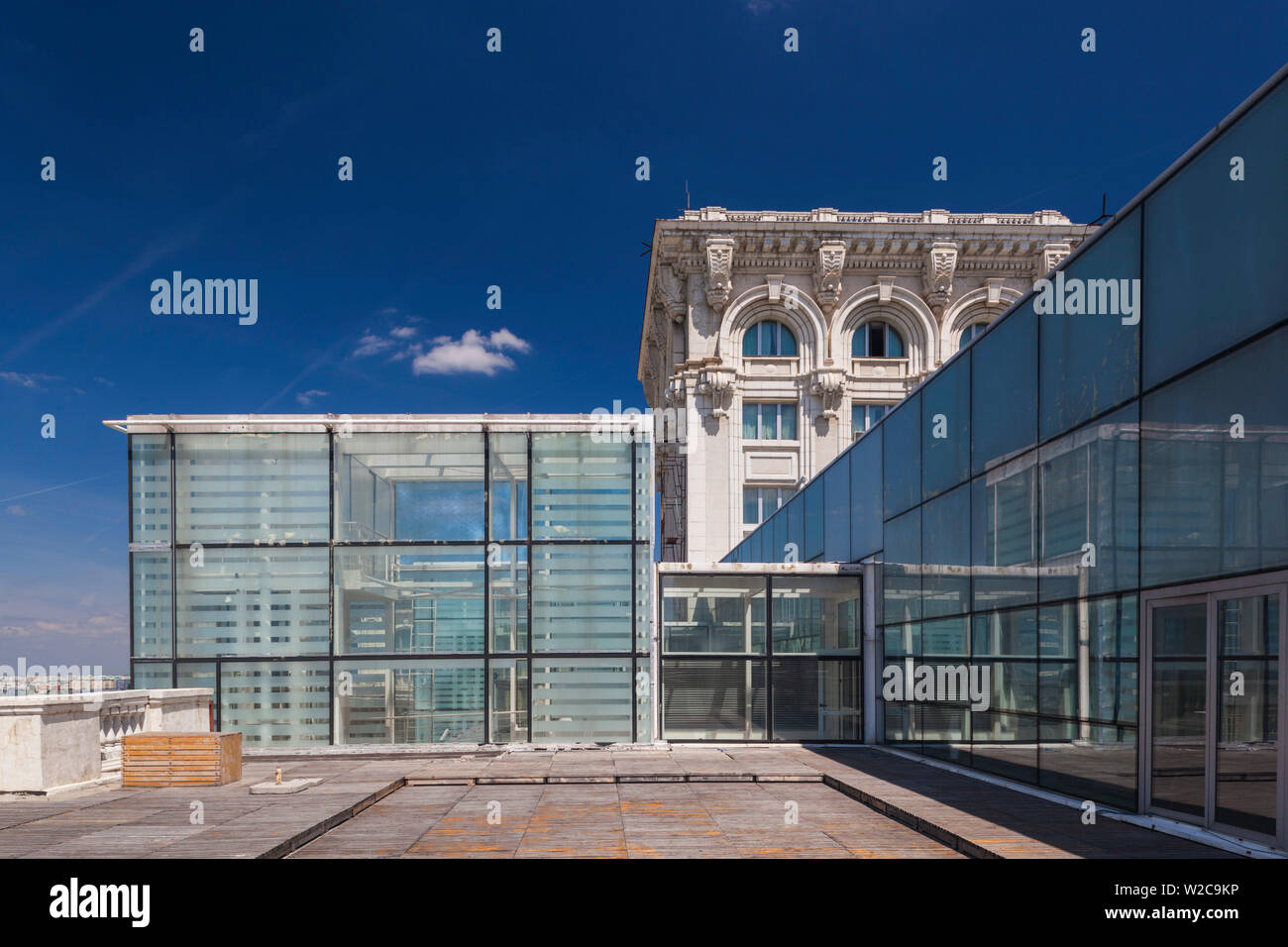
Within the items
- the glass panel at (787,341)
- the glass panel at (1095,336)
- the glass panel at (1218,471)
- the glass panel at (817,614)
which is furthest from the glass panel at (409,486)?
the glass panel at (787,341)

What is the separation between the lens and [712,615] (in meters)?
22.1

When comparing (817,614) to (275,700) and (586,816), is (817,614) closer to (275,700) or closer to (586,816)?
(586,816)

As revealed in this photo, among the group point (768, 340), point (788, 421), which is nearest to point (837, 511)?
point (788, 421)

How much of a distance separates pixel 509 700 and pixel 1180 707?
1361 cm

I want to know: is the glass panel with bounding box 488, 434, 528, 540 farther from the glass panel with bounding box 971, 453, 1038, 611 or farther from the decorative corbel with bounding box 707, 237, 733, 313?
the decorative corbel with bounding box 707, 237, 733, 313

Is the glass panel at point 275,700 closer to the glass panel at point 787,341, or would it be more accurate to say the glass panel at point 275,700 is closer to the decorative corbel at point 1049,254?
the glass panel at point 787,341

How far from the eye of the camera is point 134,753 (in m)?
15.4

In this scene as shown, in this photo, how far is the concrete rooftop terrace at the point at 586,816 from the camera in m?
10.5

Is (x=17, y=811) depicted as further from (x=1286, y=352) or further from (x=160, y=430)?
(x=1286, y=352)

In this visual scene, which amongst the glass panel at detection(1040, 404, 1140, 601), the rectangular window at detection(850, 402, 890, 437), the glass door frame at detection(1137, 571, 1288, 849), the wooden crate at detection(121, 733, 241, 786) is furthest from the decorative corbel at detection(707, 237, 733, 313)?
the glass door frame at detection(1137, 571, 1288, 849)

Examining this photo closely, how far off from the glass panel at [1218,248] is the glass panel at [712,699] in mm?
12518

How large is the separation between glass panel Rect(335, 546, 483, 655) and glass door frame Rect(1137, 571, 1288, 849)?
13.4m

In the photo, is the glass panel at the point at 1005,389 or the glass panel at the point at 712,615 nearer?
the glass panel at the point at 1005,389
